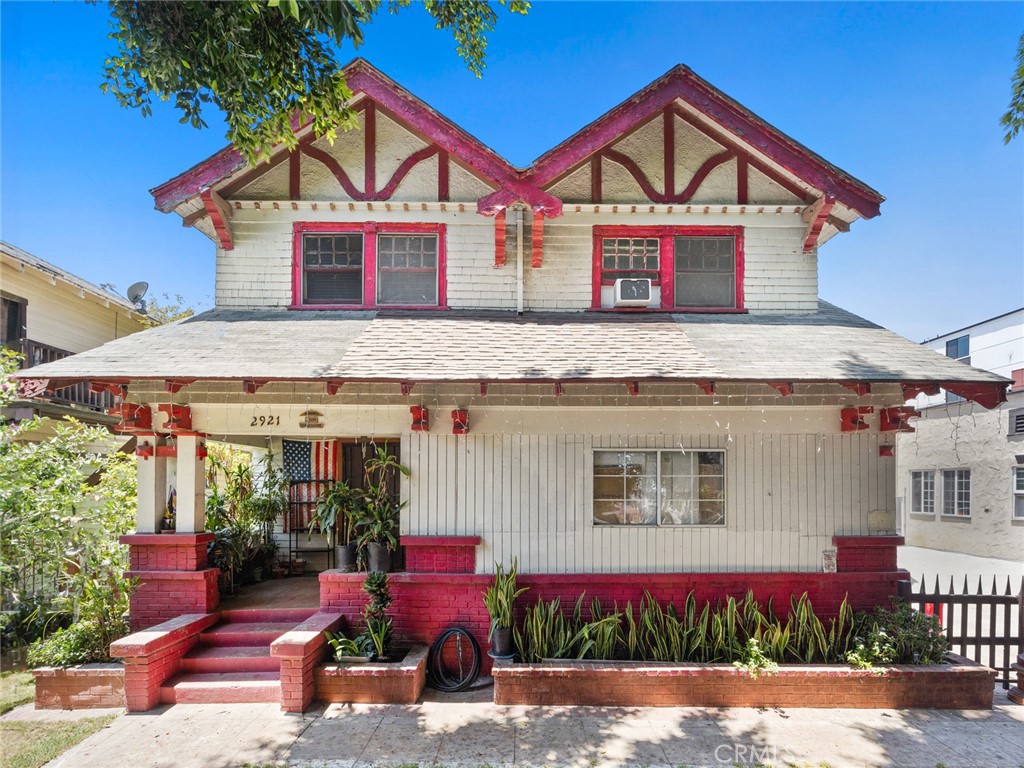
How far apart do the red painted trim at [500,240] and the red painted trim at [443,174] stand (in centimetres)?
93

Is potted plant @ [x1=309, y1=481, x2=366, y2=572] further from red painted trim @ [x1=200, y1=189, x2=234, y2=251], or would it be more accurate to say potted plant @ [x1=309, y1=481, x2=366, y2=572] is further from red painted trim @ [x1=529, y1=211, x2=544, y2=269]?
red painted trim @ [x1=529, y1=211, x2=544, y2=269]

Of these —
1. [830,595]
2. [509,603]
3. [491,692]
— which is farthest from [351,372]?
[830,595]

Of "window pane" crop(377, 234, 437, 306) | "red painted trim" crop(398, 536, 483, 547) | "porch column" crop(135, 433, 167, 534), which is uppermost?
"window pane" crop(377, 234, 437, 306)

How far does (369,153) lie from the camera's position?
27.1 feet

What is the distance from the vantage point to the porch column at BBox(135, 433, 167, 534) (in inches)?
285

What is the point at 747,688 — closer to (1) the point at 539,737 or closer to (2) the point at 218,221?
(1) the point at 539,737

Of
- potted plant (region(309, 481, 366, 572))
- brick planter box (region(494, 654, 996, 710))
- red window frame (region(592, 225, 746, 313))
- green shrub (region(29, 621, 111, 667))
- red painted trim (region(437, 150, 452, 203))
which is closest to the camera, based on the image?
brick planter box (region(494, 654, 996, 710))

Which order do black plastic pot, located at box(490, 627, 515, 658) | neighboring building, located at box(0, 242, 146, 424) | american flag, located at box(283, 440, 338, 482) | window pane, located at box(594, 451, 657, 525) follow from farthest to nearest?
neighboring building, located at box(0, 242, 146, 424)
american flag, located at box(283, 440, 338, 482)
window pane, located at box(594, 451, 657, 525)
black plastic pot, located at box(490, 627, 515, 658)

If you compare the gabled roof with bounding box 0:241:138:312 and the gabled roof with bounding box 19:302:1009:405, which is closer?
the gabled roof with bounding box 19:302:1009:405

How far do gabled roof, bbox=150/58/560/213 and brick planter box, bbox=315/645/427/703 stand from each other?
6172mm

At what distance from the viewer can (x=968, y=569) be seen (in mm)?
14312

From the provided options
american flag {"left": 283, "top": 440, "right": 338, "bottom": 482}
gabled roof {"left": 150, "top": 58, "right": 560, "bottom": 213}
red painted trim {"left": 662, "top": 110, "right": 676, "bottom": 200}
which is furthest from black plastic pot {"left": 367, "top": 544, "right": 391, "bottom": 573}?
red painted trim {"left": 662, "top": 110, "right": 676, "bottom": 200}

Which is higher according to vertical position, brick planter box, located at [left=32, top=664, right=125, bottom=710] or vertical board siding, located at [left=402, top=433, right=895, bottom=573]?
vertical board siding, located at [left=402, top=433, right=895, bottom=573]

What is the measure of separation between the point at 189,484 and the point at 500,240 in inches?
208
